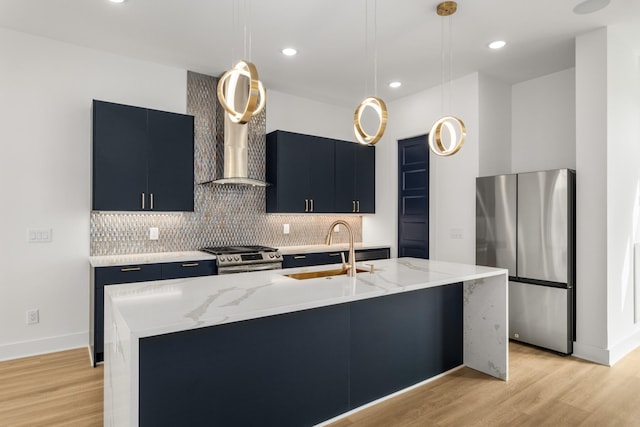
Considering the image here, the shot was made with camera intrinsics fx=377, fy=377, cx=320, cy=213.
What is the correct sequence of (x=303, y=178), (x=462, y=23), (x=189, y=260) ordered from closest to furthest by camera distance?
(x=462, y=23)
(x=189, y=260)
(x=303, y=178)

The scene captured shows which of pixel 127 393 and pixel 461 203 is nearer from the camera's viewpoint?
pixel 127 393

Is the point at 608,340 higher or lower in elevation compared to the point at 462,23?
lower

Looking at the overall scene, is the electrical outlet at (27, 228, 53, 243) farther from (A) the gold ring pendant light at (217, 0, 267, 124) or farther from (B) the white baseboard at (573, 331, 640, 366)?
(B) the white baseboard at (573, 331, 640, 366)

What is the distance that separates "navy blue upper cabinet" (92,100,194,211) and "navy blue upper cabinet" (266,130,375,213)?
1.08m

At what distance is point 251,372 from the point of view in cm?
195

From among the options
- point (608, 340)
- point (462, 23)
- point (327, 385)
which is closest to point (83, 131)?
point (327, 385)

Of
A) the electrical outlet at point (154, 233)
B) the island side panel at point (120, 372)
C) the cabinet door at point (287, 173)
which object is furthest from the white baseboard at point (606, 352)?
the electrical outlet at point (154, 233)

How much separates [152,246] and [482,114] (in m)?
4.04

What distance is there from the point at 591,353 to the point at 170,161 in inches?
174

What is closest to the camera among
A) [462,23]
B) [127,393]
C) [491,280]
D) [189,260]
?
[127,393]

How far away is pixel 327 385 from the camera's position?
2.27m

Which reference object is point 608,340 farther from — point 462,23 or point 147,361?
point 147,361

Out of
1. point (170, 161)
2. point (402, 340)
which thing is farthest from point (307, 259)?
point (402, 340)

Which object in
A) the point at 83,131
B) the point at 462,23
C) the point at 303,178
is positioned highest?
the point at 462,23
